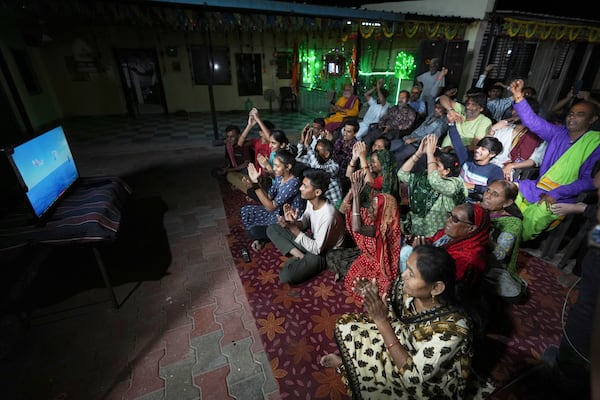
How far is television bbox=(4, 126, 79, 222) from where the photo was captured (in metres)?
2.38

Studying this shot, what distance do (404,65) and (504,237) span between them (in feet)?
33.8

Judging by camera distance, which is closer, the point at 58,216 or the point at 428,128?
the point at 58,216

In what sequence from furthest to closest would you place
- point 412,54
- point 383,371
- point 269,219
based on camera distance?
1. point 412,54
2. point 269,219
3. point 383,371

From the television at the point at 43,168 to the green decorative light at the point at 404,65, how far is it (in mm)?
11386

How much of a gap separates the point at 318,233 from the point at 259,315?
1033mm

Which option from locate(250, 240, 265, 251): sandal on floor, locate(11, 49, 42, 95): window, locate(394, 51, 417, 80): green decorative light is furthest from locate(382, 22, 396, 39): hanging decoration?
locate(11, 49, 42, 95): window

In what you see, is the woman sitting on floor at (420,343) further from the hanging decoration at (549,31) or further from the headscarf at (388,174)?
the hanging decoration at (549,31)

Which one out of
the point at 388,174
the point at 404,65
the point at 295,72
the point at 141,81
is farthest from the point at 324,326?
the point at 141,81

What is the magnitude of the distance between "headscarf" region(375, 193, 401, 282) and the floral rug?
56 cm

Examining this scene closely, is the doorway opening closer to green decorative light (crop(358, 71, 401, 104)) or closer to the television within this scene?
green decorative light (crop(358, 71, 401, 104))

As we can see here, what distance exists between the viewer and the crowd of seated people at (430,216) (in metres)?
2.16

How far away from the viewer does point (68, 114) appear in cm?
1149

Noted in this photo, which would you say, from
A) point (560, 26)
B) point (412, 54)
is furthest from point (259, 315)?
point (560, 26)

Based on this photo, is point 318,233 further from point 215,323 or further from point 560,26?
point 560,26
